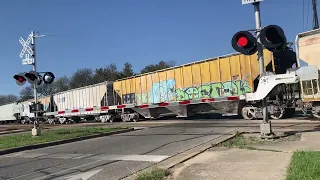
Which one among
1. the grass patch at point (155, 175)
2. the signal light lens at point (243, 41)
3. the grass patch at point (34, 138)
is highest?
the signal light lens at point (243, 41)

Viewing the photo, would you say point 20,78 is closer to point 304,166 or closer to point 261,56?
point 261,56

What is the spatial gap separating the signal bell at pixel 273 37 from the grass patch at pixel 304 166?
392cm

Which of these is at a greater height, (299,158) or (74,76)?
(74,76)

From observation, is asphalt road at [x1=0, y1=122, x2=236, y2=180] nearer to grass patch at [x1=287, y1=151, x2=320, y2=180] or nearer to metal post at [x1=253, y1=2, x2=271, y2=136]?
metal post at [x1=253, y1=2, x2=271, y2=136]

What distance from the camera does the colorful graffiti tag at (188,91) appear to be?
22.0 meters

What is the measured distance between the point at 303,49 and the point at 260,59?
5994mm

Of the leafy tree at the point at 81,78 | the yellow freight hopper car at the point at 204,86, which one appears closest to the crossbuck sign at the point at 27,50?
the yellow freight hopper car at the point at 204,86

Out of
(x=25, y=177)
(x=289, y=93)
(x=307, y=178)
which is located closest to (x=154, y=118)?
(x=289, y=93)

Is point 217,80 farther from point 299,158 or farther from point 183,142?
point 299,158

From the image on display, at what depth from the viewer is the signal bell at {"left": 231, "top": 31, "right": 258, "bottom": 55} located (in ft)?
35.7

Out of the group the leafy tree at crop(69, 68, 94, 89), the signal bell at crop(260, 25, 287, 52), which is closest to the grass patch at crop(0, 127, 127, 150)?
the signal bell at crop(260, 25, 287, 52)

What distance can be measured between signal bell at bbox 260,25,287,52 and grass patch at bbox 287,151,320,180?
3919 millimetres

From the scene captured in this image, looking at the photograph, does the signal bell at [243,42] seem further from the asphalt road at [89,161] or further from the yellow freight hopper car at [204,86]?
the yellow freight hopper car at [204,86]

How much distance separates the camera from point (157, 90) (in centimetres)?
2830
